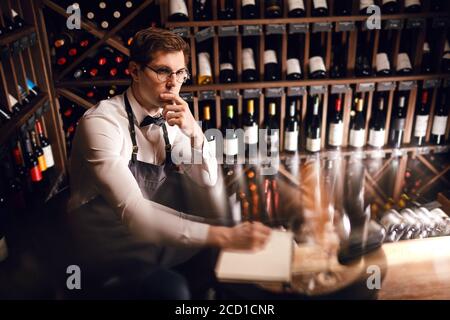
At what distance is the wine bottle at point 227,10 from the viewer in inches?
89.4

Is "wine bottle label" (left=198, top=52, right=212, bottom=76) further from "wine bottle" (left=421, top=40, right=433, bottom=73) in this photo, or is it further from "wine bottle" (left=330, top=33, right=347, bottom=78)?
"wine bottle" (left=421, top=40, right=433, bottom=73)

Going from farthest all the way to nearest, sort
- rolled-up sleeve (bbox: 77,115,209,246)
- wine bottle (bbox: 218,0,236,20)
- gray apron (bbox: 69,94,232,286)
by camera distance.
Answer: wine bottle (bbox: 218,0,236,20), gray apron (bbox: 69,94,232,286), rolled-up sleeve (bbox: 77,115,209,246)

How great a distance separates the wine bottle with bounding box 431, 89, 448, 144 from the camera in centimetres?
259

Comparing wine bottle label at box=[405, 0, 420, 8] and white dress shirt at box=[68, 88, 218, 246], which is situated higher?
wine bottle label at box=[405, 0, 420, 8]

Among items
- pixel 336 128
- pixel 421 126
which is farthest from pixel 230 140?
pixel 421 126

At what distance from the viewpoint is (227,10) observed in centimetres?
229

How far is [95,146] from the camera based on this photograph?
1.30 m

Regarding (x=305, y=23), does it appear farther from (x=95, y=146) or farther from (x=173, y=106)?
(x=95, y=146)

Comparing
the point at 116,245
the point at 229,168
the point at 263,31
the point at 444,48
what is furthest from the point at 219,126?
the point at 444,48

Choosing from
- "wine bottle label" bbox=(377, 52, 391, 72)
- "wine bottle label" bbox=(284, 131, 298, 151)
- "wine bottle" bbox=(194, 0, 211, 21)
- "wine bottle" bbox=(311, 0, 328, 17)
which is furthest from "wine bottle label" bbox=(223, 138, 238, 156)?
"wine bottle label" bbox=(377, 52, 391, 72)

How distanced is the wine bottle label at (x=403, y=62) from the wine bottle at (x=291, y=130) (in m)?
0.64

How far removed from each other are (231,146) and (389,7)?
118 cm

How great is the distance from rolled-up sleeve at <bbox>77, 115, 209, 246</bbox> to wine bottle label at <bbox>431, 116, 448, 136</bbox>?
2.02 metres

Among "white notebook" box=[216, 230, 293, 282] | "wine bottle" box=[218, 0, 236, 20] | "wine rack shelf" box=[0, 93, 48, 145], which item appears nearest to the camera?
"white notebook" box=[216, 230, 293, 282]
